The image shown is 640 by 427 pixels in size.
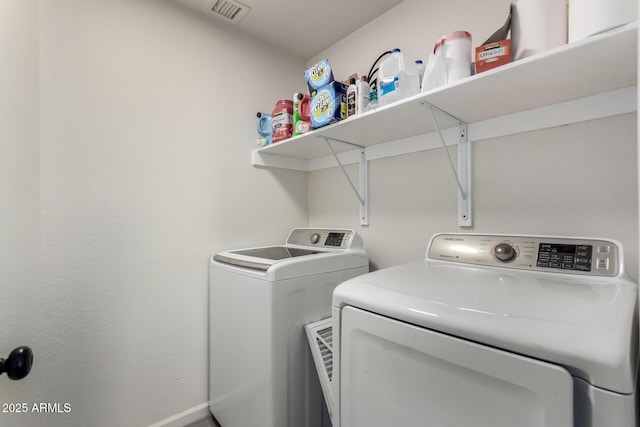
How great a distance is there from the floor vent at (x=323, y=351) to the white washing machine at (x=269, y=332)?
52 millimetres

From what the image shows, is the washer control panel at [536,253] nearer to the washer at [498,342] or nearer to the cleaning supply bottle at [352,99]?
the washer at [498,342]

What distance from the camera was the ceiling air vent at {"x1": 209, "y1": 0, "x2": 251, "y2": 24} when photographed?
1.64 meters

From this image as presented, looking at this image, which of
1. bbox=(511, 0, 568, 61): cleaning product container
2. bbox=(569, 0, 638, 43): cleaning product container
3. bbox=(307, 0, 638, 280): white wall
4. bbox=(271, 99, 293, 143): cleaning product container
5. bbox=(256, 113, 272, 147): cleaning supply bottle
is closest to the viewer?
bbox=(569, 0, 638, 43): cleaning product container

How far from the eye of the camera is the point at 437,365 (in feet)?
2.19

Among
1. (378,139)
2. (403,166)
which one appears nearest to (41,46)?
(378,139)

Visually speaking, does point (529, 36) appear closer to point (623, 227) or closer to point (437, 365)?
point (623, 227)

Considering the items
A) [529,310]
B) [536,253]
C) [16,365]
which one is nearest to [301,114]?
[536,253]

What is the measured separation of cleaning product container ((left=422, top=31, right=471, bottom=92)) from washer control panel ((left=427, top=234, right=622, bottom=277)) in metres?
0.66

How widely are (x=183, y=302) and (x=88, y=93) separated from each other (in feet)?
3.85

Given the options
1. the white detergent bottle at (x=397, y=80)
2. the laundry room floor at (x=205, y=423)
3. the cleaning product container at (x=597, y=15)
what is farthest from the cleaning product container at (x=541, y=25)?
the laundry room floor at (x=205, y=423)

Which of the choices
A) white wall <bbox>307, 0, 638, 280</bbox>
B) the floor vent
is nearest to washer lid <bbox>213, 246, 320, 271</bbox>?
the floor vent

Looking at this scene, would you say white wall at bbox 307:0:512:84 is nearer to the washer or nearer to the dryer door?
the washer

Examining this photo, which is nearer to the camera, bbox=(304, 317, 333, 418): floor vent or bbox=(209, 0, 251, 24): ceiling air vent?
bbox=(304, 317, 333, 418): floor vent

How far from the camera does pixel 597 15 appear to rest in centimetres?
74
